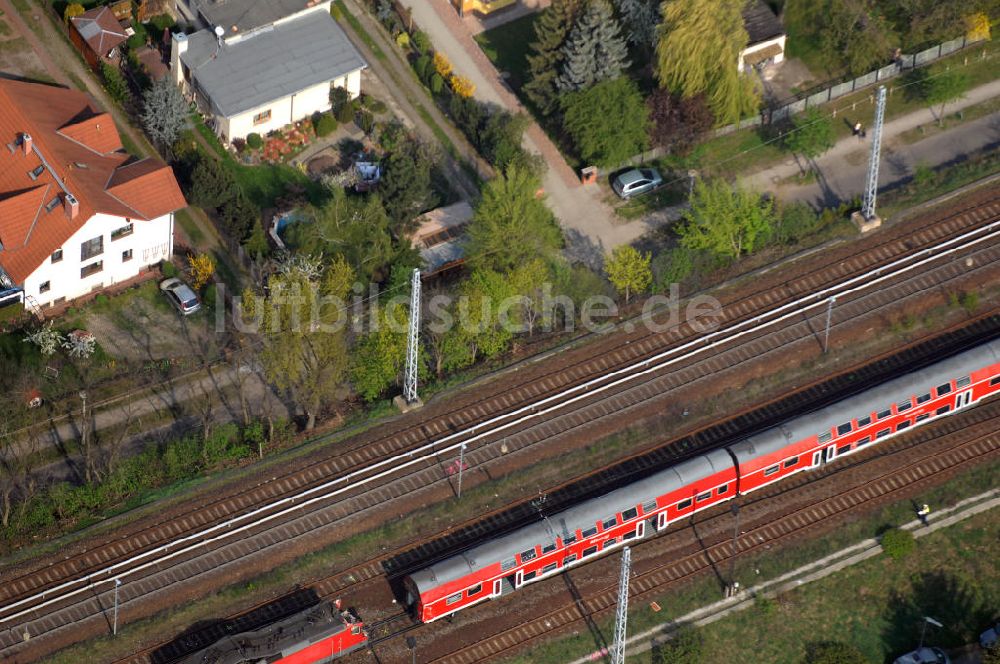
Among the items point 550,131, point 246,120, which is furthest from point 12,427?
point 550,131

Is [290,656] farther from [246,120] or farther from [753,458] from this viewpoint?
[246,120]

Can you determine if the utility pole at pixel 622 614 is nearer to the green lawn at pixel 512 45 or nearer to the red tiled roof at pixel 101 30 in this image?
the green lawn at pixel 512 45

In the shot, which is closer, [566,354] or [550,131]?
[566,354]

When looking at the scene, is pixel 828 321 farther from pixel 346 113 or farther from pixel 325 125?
pixel 325 125

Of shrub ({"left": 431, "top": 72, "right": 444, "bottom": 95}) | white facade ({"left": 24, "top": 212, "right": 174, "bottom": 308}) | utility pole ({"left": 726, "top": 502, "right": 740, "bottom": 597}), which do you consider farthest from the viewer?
shrub ({"left": 431, "top": 72, "right": 444, "bottom": 95})

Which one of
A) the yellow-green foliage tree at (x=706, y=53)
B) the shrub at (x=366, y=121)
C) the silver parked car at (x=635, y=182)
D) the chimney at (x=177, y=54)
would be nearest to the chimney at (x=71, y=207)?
the chimney at (x=177, y=54)

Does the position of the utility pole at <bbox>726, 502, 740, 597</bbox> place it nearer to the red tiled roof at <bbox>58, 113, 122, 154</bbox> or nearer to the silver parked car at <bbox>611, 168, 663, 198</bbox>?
the silver parked car at <bbox>611, 168, 663, 198</bbox>

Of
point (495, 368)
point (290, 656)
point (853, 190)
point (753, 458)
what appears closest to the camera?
point (290, 656)

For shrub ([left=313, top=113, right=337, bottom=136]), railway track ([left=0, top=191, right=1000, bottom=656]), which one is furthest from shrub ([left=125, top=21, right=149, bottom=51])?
railway track ([left=0, top=191, right=1000, bottom=656])
